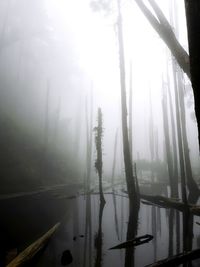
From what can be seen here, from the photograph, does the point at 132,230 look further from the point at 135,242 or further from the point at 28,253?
the point at 28,253

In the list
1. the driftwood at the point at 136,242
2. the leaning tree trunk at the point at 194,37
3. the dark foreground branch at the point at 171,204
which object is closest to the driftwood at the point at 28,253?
the driftwood at the point at 136,242

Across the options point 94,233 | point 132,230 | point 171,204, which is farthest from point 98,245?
point 171,204

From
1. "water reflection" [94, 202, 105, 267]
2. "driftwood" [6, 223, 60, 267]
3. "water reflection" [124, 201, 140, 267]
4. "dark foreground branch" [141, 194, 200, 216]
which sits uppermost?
"dark foreground branch" [141, 194, 200, 216]

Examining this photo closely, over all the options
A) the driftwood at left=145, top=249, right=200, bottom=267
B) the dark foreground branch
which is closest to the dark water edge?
the dark foreground branch

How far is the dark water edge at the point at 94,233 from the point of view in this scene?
24.1 feet

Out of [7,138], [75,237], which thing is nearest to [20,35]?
[7,138]

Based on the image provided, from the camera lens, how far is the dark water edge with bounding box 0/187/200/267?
734 cm

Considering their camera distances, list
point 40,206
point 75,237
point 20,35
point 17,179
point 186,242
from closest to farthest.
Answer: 1. point 186,242
2. point 75,237
3. point 40,206
4. point 17,179
5. point 20,35

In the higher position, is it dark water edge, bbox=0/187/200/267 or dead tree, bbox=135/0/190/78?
dead tree, bbox=135/0/190/78

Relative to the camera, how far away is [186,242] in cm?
851

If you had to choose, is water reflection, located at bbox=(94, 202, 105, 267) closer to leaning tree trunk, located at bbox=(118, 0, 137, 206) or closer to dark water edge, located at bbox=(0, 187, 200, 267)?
dark water edge, located at bbox=(0, 187, 200, 267)

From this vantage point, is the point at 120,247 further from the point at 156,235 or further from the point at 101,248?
the point at 156,235

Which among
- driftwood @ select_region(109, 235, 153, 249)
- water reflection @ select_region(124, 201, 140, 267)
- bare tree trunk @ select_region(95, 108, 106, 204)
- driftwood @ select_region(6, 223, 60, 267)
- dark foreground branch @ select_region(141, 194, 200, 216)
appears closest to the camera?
driftwood @ select_region(6, 223, 60, 267)

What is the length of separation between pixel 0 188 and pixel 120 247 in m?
17.6
